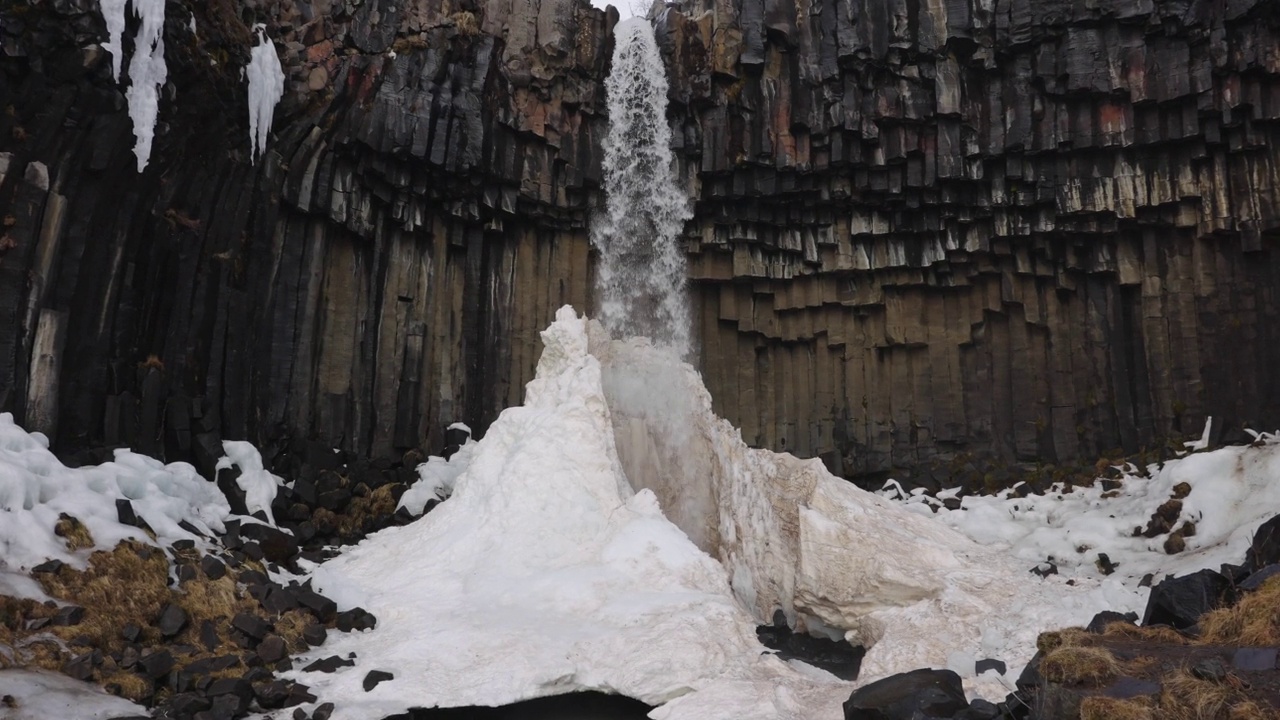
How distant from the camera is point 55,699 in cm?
967

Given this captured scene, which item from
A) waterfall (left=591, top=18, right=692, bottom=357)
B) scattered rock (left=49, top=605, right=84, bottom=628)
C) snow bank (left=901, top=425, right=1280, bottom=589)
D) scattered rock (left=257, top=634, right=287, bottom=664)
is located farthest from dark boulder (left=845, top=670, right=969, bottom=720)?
waterfall (left=591, top=18, right=692, bottom=357)

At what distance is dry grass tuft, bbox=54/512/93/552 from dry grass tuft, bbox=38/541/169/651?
0.33 metres

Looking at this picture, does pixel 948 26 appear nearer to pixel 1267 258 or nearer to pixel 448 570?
pixel 1267 258

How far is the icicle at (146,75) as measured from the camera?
634 inches

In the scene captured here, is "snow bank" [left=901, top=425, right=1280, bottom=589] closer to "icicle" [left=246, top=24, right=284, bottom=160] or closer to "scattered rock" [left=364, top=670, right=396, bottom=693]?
"scattered rock" [left=364, top=670, right=396, bottom=693]

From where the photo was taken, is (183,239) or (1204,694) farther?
(183,239)

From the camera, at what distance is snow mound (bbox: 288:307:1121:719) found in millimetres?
11641

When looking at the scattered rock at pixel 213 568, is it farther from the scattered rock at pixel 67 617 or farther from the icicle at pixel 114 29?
the icicle at pixel 114 29

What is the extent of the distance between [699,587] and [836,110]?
15953 mm

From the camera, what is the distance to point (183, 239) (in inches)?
711

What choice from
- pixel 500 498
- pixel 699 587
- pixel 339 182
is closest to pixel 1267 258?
pixel 699 587

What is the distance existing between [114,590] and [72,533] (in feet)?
3.81

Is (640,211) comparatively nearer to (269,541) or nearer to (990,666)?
(269,541)

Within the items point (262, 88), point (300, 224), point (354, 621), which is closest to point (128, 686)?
point (354, 621)
